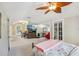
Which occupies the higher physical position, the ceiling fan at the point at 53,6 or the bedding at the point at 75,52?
the ceiling fan at the point at 53,6

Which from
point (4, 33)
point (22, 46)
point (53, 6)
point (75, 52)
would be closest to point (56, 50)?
point (75, 52)

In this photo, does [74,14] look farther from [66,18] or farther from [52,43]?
[52,43]

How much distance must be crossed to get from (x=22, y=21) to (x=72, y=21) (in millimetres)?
717

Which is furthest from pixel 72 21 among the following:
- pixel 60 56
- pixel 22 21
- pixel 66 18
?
pixel 22 21

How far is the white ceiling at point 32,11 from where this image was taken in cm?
185

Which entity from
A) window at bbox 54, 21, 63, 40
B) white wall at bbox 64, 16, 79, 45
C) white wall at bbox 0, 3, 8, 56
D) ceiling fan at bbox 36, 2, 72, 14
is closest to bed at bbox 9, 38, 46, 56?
white wall at bbox 0, 3, 8, 56

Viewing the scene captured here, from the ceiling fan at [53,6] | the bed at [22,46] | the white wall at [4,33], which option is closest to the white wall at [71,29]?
the ceiling fan at [53,6]

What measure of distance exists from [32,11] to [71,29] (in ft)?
2.03

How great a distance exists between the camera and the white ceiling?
1.85 meters

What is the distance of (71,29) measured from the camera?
72.7 inches

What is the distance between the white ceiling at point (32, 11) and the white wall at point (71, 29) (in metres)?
0.07

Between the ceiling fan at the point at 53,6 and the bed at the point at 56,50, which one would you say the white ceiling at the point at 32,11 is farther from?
the bed at the point at 56,50

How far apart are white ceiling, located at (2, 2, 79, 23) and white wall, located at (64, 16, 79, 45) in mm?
75

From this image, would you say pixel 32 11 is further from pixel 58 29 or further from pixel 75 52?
pixel 75 52
